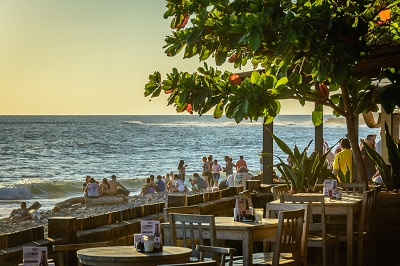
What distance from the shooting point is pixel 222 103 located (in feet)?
27.0

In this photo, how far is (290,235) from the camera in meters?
6.50

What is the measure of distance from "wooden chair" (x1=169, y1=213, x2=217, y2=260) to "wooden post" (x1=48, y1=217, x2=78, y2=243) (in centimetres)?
72

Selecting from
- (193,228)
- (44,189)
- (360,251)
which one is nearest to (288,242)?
(193,228)

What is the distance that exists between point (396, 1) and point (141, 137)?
2987 inches

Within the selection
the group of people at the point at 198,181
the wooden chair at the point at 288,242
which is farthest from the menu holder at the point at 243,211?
the group of people at the point at 198,181

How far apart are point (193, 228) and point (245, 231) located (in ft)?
1.40

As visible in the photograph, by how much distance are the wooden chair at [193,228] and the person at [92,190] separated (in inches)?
819

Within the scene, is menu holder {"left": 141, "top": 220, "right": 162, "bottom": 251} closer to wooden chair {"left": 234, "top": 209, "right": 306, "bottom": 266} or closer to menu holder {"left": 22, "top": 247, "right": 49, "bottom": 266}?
menu holder {"left": 22, "top": 247, "right": 49, "bottom": 266}

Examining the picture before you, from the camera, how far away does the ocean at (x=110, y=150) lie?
158 ft

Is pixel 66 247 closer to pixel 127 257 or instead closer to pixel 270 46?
pixel 127 257

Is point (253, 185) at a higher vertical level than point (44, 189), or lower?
higher

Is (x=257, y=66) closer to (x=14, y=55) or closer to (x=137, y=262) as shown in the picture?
(x=137, y=262)

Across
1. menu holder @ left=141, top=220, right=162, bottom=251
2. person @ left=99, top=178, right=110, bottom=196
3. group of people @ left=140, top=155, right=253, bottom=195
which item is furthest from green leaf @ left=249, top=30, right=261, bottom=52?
person @ left=99, top=178, right=110, bottom=196

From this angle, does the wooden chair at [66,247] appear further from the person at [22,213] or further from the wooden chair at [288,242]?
the person at [22,213]
